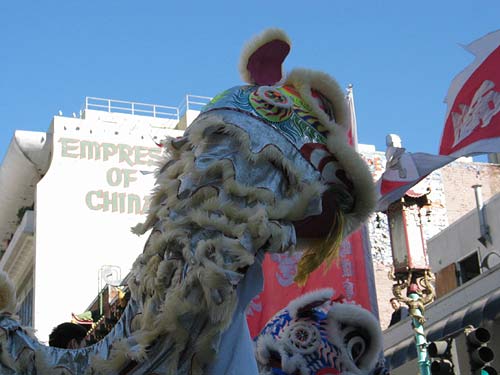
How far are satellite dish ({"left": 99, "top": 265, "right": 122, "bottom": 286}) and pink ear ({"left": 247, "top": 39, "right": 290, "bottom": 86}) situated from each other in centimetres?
2228

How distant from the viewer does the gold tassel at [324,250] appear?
2.66 metres

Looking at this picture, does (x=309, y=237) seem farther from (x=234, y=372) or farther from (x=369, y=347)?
(x=369, y=347)

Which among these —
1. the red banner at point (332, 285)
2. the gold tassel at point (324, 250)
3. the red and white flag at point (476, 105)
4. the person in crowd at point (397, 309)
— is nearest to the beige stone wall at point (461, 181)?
the person in crowd at point (397, 309)

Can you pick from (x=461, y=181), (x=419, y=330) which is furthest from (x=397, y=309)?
(x=461, y=181)

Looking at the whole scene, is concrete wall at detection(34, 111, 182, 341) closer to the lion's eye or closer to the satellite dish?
the satellite dish

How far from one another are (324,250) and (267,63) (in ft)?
1.70

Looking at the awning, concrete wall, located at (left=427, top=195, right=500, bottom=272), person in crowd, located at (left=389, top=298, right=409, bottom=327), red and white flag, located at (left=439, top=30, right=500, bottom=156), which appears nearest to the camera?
red and white flag, located at (left=439, top=30, right=500, bottom=156)

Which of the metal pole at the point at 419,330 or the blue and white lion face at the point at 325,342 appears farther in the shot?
the metal pole at the point at 419,330

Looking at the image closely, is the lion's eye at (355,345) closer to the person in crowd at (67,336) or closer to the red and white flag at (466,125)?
the person in crowd at (67,336)

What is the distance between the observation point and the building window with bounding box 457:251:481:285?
65.4 ft

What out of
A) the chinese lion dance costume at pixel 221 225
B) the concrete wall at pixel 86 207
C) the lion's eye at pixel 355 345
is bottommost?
the chinese lion dance costume at pixel 221 225

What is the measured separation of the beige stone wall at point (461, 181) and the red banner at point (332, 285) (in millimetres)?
18482

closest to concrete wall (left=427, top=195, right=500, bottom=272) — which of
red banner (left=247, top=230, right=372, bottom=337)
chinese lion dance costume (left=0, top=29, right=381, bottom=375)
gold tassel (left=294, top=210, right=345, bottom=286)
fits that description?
red banner (left=247, top=230, right=372, bottom=337)

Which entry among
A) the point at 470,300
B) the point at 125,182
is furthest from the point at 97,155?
the point at 470,300
